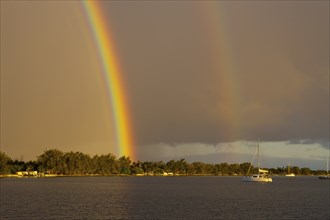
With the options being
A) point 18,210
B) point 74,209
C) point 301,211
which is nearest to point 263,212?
point 301,211

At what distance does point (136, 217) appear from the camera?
75.1m

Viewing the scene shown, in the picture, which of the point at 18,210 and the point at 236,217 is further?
the point at 18,210

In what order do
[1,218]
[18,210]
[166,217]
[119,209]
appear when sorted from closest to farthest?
[1,218] → [166,217] → [18,210] → [119,209]

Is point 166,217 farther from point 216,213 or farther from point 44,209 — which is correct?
point 44,209

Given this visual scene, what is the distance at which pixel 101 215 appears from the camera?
76875 millimetres

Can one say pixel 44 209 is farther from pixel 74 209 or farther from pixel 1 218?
pixel 1 218

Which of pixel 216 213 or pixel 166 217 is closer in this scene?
pixel 166 217

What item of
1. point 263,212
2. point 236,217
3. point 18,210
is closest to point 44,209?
point 18,210

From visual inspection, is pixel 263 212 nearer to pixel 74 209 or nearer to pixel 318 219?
pixel 318 219

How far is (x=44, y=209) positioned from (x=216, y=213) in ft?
97.0

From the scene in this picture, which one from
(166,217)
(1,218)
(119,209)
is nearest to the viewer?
(1,218)

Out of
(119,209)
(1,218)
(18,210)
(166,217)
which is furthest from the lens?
(119,209)

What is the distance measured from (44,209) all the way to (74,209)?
5.13 m

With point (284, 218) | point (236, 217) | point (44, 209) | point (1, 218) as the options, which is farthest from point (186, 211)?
point (1, 218)
